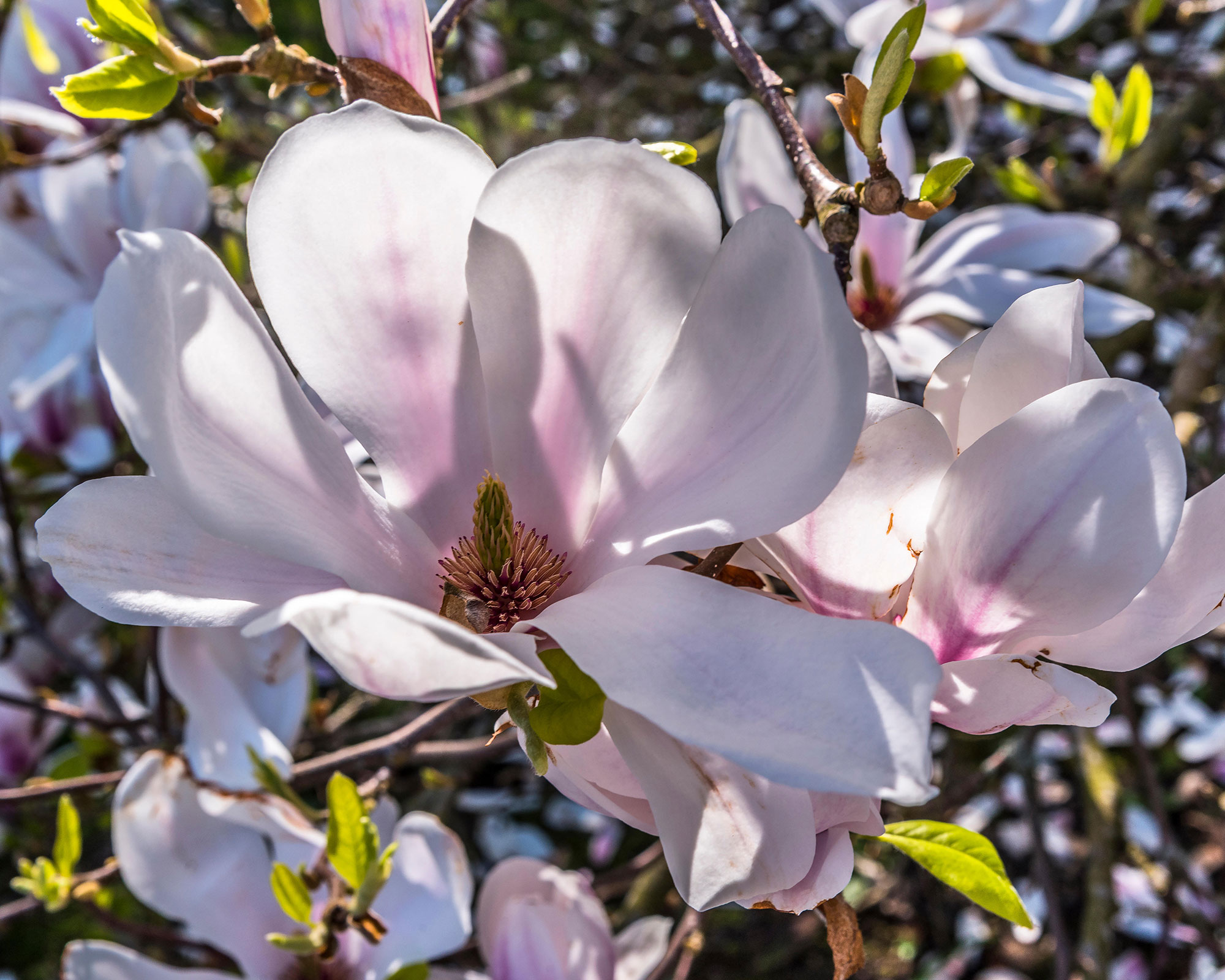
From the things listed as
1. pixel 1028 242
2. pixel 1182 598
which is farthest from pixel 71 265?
pixel 1182 598

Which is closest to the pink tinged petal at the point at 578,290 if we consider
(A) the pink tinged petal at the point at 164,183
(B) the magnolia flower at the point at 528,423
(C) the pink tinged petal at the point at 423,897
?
(B) the magnolia flower at the point at 528,423

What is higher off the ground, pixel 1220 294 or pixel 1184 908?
pixel 1220 294

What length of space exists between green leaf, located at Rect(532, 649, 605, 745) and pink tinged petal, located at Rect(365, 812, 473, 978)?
47 cm

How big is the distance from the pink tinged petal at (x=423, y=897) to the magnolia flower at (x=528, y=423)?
439 millimetres

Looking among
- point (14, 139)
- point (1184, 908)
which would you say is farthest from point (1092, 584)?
point (14, 139)

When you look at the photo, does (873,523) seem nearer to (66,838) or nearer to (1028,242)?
(1028,242)

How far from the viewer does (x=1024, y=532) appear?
402 millimetres

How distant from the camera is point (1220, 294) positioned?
1.25 metres

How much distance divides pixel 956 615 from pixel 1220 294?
1056mm

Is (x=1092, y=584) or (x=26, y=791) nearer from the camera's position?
(x=1092, y=584)

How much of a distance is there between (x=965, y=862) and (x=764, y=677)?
0.66 ft

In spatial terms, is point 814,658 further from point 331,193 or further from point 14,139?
point 14,139

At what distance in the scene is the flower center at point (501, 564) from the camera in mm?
489

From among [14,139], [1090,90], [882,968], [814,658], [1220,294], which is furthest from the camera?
[882,968]
